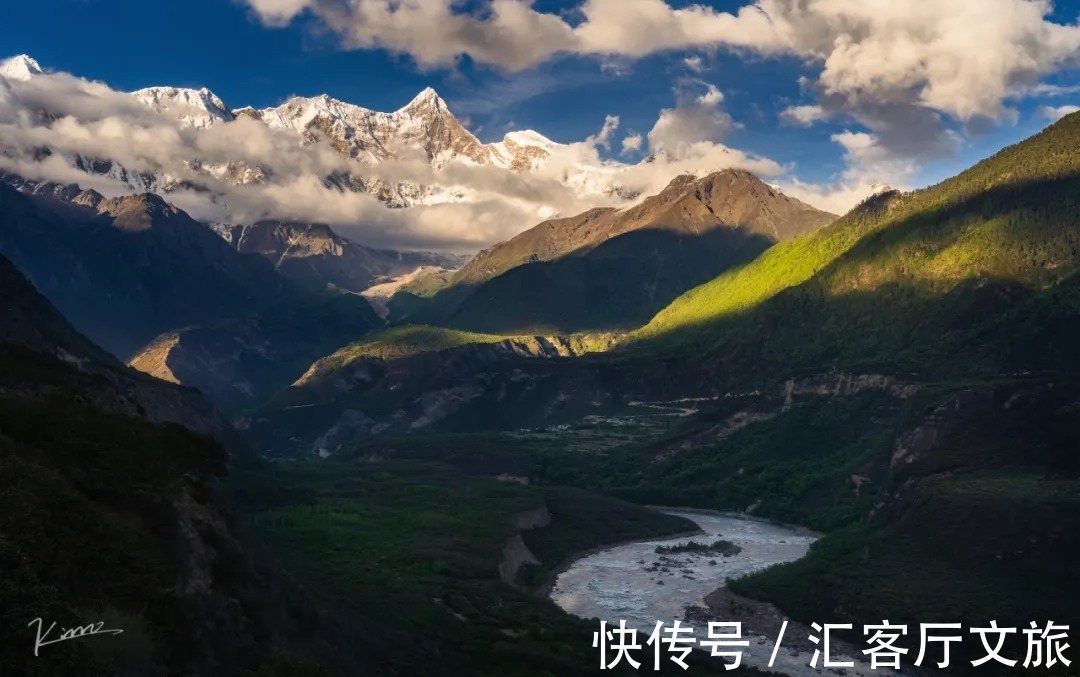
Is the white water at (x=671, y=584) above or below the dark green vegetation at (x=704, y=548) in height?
below

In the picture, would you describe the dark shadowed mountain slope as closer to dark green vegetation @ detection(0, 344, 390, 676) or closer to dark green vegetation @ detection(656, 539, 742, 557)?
dark green vegetation @ detection(0, 344, 390, 676)

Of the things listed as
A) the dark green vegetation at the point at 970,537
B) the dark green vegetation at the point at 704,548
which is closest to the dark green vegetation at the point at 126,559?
the dark green vegetation at the point at 970,537

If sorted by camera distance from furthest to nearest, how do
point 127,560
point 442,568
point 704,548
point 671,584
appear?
point 704,548, point 671,584, point 442,568, point 127,560

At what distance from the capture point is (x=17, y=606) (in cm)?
3244

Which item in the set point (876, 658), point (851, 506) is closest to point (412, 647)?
point (876, 658)

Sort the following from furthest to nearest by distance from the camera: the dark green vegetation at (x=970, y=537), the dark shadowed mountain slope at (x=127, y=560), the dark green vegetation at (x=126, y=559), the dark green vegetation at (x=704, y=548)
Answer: the dark green vegetation at (x=704, y=548) → the dark green vegetation at (x=970, y=537) → the dark shadowed mountain slope at (x=127, y=560) → the dark green vegetation at (x=126, y=559)

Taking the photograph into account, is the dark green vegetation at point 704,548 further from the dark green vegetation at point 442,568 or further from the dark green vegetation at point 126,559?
the dark green vegetation at point 126,559

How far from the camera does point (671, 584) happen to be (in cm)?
14650

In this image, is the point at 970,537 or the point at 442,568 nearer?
the point at 970,537

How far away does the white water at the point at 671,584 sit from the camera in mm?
112375

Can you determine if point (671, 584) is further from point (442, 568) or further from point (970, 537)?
point (970, 537)
